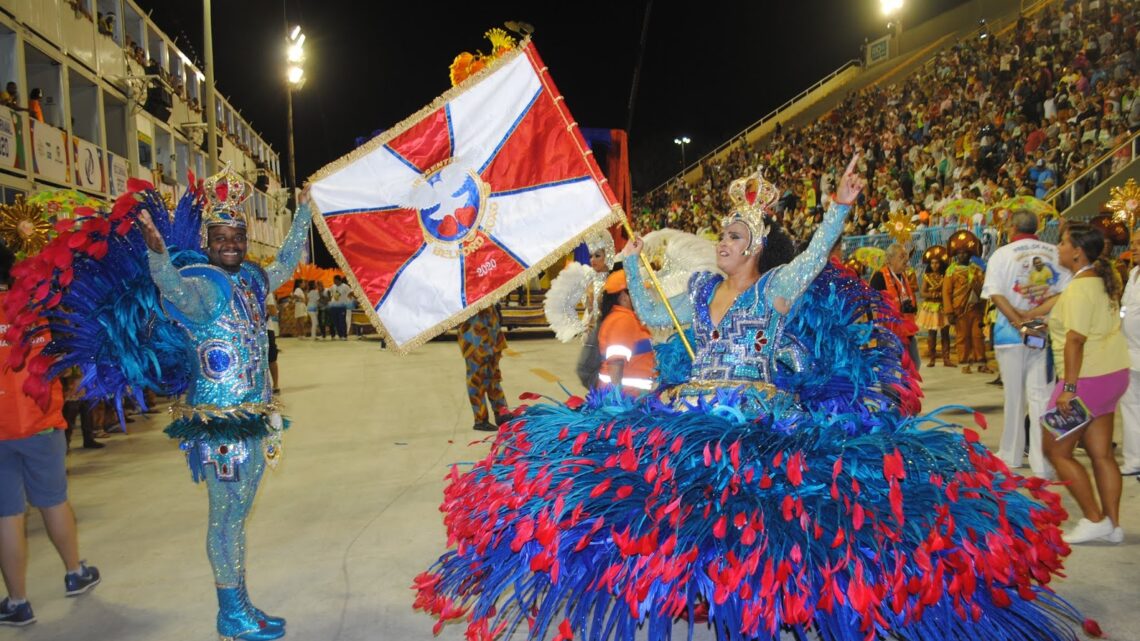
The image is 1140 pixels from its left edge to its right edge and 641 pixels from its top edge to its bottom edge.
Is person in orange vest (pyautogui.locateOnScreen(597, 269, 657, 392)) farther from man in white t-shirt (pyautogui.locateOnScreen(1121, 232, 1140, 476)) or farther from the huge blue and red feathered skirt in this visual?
man in white t-shirt (pyautogui.locateOnScreen(1121, 232, 1140, 476))

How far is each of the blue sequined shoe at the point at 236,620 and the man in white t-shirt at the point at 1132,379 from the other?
5079 millimetres

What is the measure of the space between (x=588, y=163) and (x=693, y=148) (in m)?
42.4

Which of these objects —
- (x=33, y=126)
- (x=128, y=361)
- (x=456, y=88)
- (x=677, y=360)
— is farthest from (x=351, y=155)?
(x=33, y=126)

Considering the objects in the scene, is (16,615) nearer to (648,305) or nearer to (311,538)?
(311,538)

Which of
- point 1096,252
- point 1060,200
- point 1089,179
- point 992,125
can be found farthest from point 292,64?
point 1096,252

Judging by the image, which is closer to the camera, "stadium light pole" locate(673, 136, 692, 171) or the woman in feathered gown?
the woman in feathered gown

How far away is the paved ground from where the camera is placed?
3682 mm

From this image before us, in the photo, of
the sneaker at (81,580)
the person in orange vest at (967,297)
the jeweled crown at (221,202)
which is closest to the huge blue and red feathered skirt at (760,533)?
the jeweled crown at (221,202)

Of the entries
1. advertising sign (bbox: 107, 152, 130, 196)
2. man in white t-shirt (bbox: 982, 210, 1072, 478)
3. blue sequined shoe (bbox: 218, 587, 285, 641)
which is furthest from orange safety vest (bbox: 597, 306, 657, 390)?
advertising sign (bbox: 107, 152, 130, 196)

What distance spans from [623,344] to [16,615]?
133 inches

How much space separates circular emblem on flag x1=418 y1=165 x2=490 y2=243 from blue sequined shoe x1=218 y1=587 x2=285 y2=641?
6.61 ft

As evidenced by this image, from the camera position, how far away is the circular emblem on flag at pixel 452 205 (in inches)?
173

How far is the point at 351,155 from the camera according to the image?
4.24 meters

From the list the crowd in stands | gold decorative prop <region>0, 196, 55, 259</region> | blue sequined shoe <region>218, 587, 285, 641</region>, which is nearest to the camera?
blue sequined shoe <region>218, 587, 285, 641</region>
